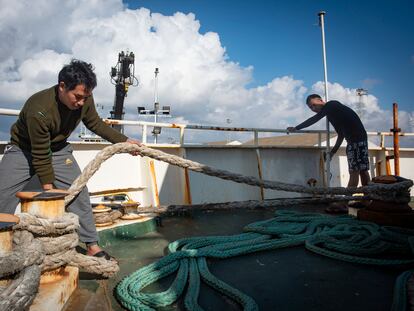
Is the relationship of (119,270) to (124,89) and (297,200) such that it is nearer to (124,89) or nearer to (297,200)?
(297,200)

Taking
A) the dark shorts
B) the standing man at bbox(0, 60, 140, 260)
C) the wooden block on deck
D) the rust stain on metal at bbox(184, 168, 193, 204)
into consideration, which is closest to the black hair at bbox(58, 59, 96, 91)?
the standing man at bbox(0, 60, 140, 260)

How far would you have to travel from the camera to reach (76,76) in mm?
1745

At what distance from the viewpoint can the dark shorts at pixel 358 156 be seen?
3.74m

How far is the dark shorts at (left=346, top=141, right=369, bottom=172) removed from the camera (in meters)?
3.74

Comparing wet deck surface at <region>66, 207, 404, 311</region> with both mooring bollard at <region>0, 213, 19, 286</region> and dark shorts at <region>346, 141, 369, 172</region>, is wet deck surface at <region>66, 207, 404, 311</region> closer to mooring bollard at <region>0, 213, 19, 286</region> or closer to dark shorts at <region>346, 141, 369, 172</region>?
mooring bollard at <region>0, 213, 19, 286</region>

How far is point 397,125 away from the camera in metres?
4.59

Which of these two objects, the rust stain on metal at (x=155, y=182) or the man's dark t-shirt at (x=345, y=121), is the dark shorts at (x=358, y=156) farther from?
the rust stain on metal at (x=155, y=182)

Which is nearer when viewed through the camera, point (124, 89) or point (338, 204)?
point (338, 204)

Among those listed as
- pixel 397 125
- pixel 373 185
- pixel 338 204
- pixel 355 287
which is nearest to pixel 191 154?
pixel 338 204

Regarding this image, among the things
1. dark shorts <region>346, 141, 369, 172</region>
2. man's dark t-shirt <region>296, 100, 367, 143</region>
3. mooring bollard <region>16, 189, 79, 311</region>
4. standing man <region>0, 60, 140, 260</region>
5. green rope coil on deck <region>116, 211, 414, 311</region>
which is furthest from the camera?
man's dark t-shirt <region>296, 100, 367, 143</region>

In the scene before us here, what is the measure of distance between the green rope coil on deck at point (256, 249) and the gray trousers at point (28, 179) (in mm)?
545

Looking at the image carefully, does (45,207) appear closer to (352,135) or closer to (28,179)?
(28,179)

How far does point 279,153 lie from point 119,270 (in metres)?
3.36

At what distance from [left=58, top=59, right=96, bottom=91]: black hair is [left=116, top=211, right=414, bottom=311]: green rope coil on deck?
1.18 m
